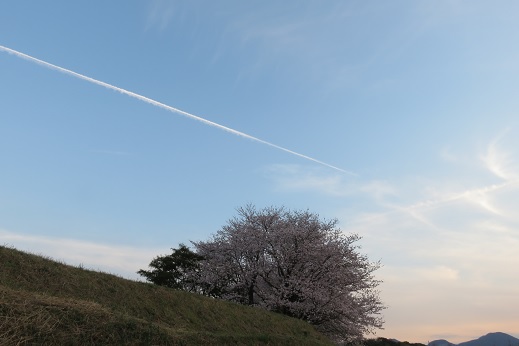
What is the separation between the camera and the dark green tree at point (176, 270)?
161ft

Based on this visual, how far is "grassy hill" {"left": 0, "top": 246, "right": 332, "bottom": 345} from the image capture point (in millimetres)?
10617

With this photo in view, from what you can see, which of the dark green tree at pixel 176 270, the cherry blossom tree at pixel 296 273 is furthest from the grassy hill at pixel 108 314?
the dark green tree at pixel 176 270

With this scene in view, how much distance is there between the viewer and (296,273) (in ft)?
130

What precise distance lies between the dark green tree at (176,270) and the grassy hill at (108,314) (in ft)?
75.8

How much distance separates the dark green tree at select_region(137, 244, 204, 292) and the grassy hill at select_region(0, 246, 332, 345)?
910 inches

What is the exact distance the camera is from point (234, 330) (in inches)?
834

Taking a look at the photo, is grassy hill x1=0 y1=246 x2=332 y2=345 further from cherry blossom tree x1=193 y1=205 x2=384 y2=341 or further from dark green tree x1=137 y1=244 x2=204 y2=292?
dark green tree x1=137 y1=244 x2=204 y2=292

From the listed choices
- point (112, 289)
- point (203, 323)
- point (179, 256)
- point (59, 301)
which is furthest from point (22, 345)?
point (179, 256)

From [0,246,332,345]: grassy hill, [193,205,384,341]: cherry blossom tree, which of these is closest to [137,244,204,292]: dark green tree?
[193,205,384,341]: cherry blossom tree

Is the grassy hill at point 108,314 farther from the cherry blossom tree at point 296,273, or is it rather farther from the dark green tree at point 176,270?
the dark green tree at point 176,270

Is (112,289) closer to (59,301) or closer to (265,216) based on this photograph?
(59,301)

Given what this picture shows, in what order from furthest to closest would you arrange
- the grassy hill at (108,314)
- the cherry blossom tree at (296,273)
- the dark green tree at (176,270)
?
the dark green tree at (176,270) < the cherry blossom tree at (296,273) < the grassy hill at (108,314)

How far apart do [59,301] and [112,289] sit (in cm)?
733

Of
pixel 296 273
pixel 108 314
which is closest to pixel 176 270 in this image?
pixel 296 273
